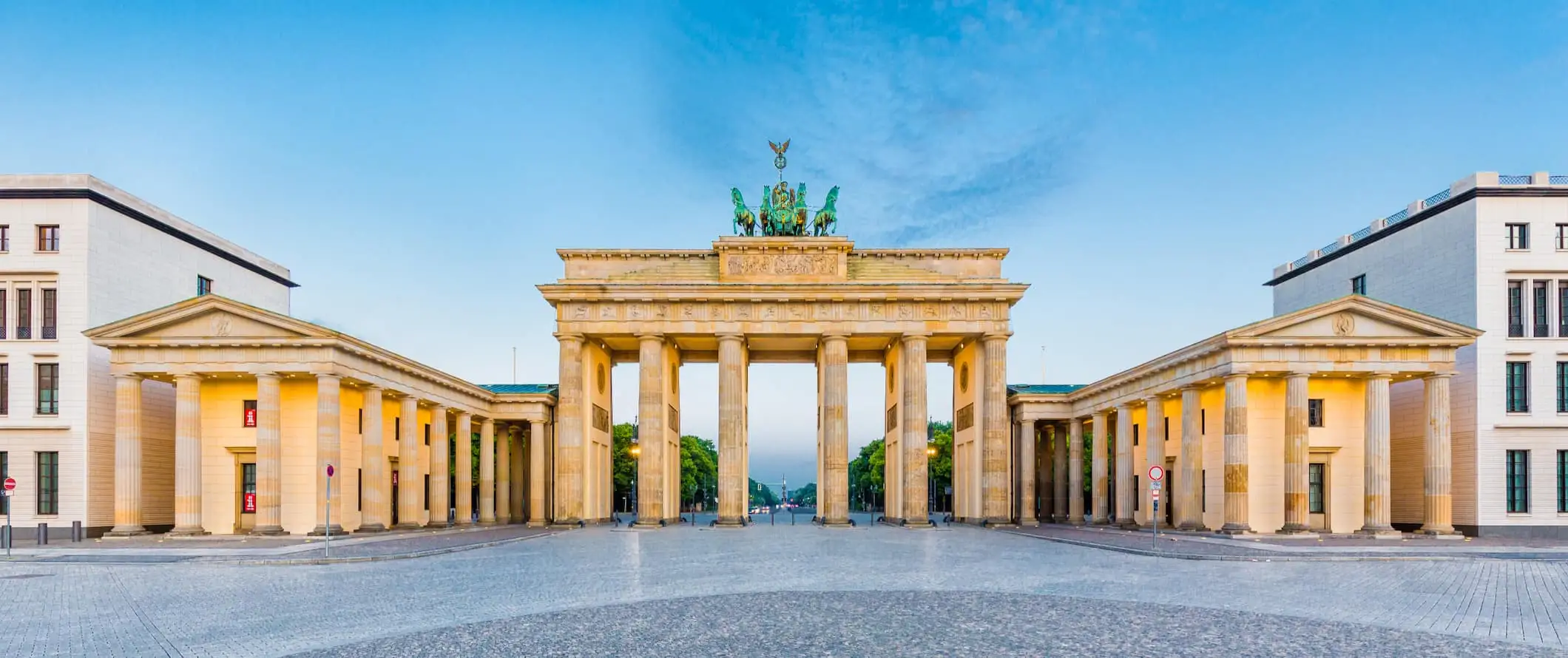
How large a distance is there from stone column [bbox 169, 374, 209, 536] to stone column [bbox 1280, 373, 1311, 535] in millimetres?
42050

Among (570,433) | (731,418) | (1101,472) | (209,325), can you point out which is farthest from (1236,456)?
(209,325)

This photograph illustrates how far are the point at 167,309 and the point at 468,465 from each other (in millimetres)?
19136

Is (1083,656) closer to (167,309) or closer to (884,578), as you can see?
(884,578)

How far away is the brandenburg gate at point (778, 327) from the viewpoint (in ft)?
179

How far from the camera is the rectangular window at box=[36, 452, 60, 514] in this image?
41.9 metres

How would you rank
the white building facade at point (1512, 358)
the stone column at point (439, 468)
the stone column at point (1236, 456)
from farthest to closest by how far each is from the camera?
the stone column at point (439, 468) → the white building facade at point (1512, 358) → the stone column at point (1236, 456)

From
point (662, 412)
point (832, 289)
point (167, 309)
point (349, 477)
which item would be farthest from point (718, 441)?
point (167, 309)

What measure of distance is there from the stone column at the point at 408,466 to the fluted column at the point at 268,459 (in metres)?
7.25

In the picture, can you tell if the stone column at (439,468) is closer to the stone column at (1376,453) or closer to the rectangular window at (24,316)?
the rectangular window at (24,316)

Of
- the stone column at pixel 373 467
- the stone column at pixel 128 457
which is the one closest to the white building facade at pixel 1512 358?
the stone column at pixel 373 467

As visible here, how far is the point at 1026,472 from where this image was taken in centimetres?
5838

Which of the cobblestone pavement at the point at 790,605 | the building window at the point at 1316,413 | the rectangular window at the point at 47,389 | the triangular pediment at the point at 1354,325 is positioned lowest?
the cobblestone pavement at the point at 790,605

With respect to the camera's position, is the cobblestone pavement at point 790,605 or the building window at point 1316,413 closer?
the cobblestone pavement at point 790,605

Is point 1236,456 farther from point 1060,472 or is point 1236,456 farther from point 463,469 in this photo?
point 463,469
